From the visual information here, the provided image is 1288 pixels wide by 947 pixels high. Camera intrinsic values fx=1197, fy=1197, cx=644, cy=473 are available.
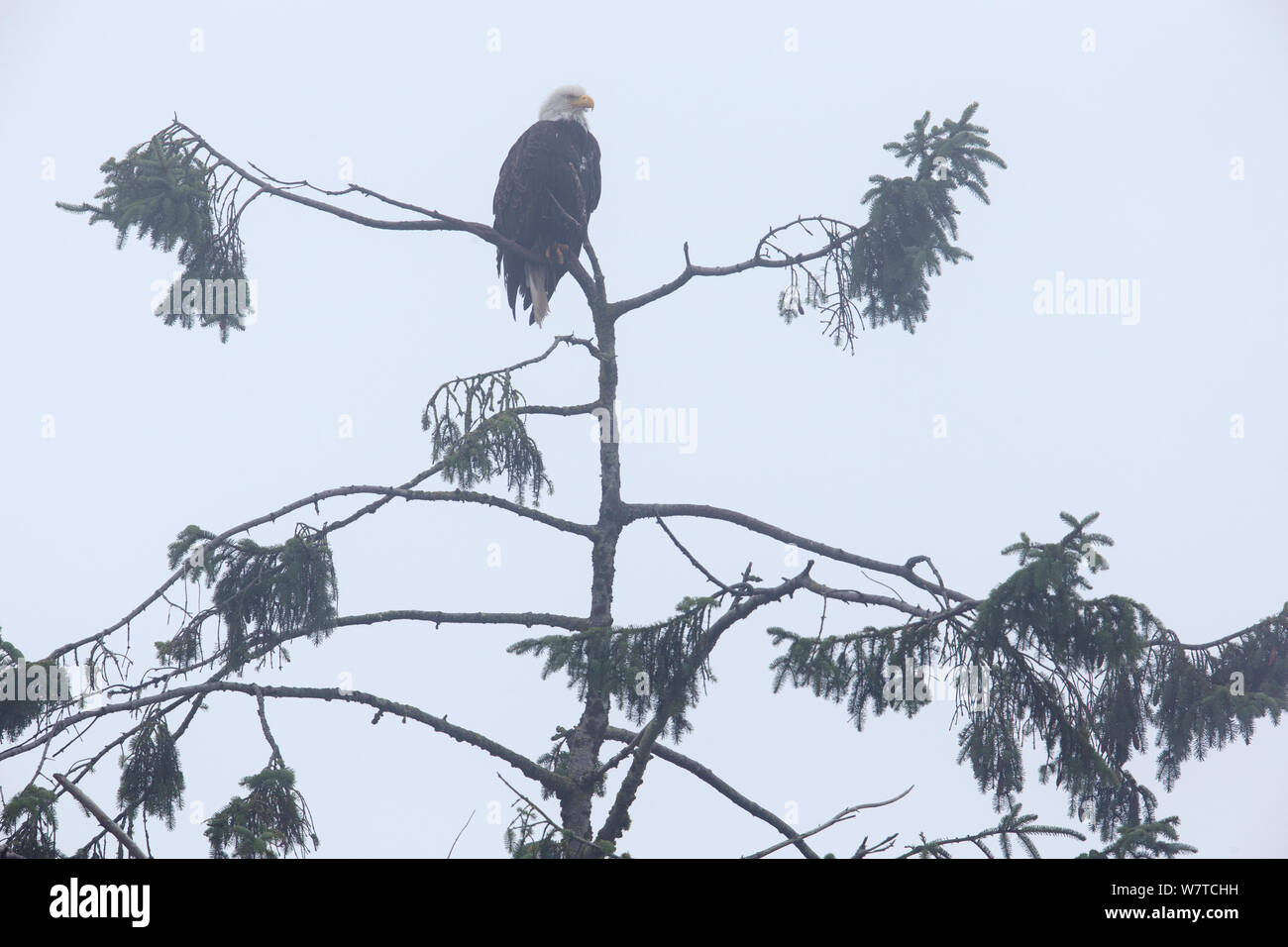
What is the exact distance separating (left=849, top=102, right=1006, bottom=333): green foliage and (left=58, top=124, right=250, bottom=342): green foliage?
3.90 meters

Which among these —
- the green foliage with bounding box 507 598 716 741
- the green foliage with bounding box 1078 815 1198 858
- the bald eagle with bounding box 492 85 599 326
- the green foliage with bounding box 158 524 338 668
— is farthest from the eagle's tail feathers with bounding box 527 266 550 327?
the green foliage with bounding box 1078 815 1198 858

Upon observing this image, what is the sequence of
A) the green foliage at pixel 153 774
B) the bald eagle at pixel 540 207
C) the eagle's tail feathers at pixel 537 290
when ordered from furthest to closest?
the eagle's tail feathers at pixel 537 290, the bald eagle at pixel 540 207, the green foliage at pixel 153 774

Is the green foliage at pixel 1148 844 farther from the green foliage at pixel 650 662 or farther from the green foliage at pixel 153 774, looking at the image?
the green foliage at pixel 153 774

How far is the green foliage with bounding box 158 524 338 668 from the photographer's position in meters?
6.46

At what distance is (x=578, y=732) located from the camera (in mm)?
6871

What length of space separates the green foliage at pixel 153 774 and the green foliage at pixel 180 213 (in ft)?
8.28

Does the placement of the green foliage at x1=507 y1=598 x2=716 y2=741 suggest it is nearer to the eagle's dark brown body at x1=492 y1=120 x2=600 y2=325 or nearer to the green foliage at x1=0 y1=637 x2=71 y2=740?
the green foliage at x1=0 y1=637 x2=71 y2=740

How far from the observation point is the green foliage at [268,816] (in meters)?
5.13

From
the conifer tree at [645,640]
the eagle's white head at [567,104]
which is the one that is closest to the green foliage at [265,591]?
the conifer tree at [645,640]

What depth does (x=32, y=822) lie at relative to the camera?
538 cm

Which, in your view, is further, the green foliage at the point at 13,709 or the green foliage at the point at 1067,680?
the green foliage at the point at 13,709
